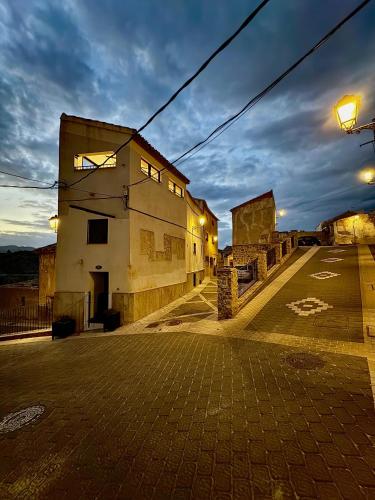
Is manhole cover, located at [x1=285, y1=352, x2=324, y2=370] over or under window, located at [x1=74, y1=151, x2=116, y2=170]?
under

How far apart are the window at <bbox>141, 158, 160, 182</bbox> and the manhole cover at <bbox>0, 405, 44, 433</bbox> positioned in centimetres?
1155

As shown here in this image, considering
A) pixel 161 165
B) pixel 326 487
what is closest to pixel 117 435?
pixel 326 487

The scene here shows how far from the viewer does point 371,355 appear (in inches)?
213

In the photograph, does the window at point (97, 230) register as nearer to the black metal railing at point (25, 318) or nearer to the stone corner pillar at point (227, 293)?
the stone corner pillar at point (227, 293)

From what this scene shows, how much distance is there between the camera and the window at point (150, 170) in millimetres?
13102

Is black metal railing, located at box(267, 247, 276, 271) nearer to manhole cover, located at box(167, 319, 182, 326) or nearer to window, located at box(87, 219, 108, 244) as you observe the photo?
manhole cover, located at box(167, 319, 182, 326)

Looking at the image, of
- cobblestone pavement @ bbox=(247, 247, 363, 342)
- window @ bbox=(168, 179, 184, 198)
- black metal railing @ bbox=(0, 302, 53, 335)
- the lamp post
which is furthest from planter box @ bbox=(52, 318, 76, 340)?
the lamp post

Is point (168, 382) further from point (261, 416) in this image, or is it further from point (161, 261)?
point (161, 261)

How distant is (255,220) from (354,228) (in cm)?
1388

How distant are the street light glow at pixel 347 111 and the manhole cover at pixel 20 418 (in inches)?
364

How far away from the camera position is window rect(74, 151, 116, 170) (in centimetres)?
1200

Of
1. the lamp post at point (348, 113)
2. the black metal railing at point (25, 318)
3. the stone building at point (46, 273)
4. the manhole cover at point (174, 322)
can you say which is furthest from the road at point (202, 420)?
the stone building at point (46, 273)

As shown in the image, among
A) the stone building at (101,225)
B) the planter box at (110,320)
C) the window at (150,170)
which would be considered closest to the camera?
the planter box at (110,320)

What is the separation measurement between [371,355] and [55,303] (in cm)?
1316
